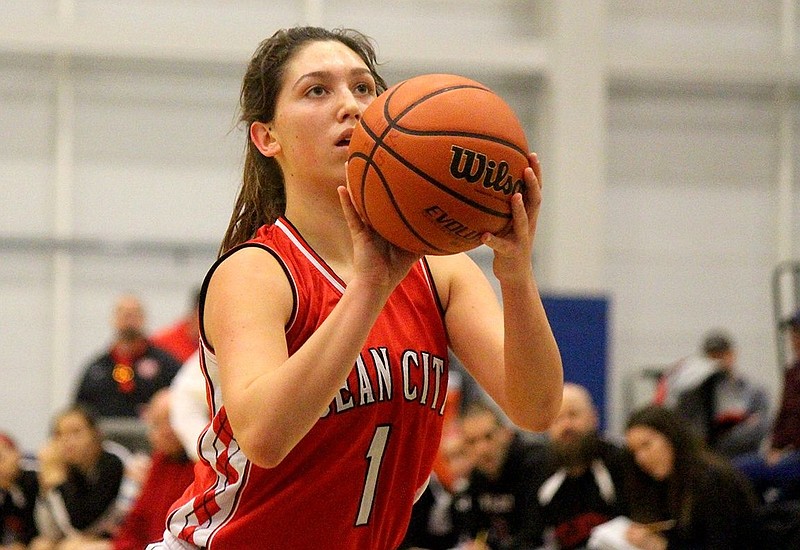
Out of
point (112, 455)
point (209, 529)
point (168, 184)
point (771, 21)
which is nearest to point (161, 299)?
point (168, 184)

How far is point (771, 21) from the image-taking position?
14.0 metres

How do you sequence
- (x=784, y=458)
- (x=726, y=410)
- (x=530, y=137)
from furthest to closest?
1. (x=530, y=137)
2. (x=726, y=410)
3. (x=784, y=458)

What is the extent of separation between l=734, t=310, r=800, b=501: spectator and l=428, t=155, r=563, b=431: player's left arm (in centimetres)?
550

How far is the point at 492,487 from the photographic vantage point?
7758 mm

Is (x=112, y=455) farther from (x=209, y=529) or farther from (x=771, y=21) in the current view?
(x=771, y=21)

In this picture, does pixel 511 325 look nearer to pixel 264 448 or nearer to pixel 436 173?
pixel 436 173

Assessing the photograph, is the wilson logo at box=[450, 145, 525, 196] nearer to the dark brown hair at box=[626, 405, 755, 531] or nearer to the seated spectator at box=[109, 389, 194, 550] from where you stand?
the dark brown hair at box=[626, 405, 755, 531]

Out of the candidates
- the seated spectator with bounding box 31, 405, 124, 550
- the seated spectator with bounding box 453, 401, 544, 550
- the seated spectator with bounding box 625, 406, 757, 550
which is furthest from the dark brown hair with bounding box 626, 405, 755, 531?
the seated spectator with bounding box 31, 405, 124, 550

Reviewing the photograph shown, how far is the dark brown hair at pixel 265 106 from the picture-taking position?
277cm

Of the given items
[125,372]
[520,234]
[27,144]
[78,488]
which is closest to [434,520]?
[78,488]

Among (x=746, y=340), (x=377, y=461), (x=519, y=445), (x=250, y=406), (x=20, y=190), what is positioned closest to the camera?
(x=250, y=406)

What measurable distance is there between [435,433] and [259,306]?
0.54 meters

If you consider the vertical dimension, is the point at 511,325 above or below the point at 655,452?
above

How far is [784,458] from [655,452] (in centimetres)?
140
